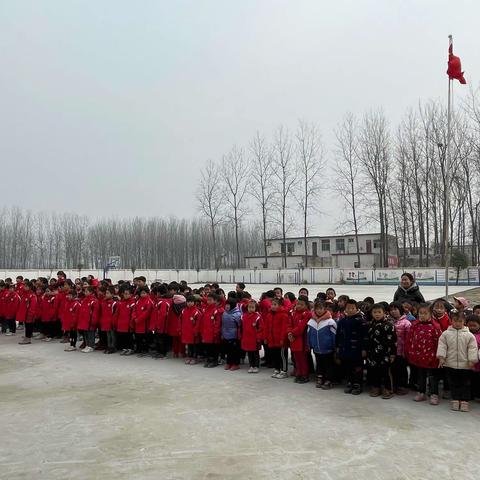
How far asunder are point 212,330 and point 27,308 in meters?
6.57

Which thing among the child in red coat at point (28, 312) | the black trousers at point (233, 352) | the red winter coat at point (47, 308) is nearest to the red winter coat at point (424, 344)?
the black trousers at point (233, 352)

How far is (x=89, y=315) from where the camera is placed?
1143 centimetres

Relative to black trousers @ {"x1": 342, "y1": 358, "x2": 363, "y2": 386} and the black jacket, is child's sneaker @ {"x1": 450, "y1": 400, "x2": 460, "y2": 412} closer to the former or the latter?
black trousers @ {"x1": 342, "y1": 358, "x2": 363, "y2": 386}

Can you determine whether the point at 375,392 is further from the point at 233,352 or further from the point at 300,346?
the point at 233,352

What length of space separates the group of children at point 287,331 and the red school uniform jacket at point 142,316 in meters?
0.02

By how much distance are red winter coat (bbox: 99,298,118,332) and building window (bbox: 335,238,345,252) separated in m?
66.1

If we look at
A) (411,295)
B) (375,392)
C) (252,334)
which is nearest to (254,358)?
(252,334)


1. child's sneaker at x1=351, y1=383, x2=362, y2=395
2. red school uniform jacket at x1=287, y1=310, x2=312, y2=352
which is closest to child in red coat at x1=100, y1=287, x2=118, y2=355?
red school uniform jacket at x1=287, y1=310, x2=312, y2=352

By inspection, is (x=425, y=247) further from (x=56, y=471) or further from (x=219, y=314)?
(x=56, y=471)

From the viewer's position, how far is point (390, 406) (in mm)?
6551

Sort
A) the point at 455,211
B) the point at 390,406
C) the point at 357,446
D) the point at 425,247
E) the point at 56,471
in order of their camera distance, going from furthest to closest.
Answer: the point at 425,247
the point at 455,211
the point at 390,406
the point at 357,446
the point at 56,471

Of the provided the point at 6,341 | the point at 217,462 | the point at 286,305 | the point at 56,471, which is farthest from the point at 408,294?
the point at 6,341

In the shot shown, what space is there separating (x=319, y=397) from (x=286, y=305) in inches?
91.2

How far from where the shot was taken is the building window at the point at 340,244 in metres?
74.7
